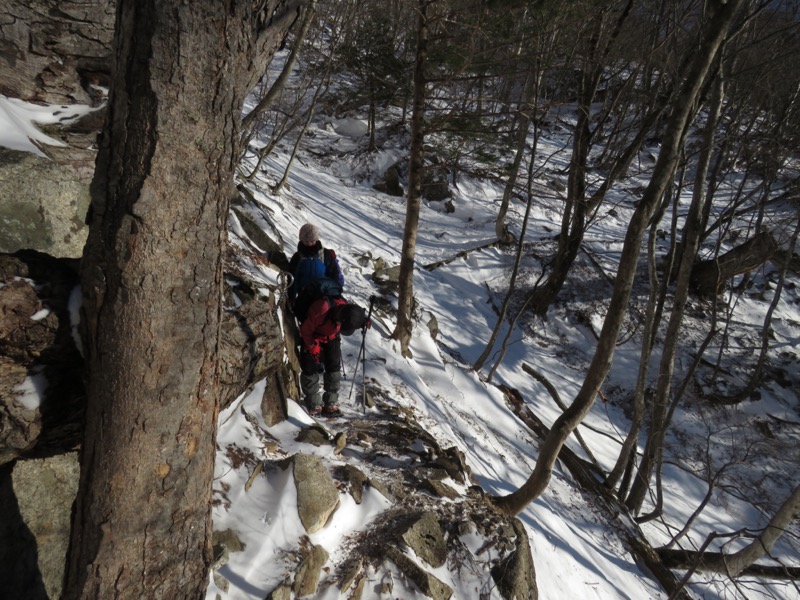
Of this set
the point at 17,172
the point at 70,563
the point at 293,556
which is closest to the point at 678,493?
the point at 293,556

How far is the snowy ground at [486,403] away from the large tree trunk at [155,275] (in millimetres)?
1055

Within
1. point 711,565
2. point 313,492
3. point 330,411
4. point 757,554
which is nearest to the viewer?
point 313,492

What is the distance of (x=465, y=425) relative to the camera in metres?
6.96

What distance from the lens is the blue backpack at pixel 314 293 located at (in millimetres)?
4598

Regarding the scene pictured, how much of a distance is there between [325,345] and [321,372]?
32 centimetres

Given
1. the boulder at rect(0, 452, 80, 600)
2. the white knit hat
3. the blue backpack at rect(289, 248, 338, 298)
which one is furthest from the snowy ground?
the white knit hat

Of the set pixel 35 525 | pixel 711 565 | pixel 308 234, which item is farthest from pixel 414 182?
pixel 711 565

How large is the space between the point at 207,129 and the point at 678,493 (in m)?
11.5

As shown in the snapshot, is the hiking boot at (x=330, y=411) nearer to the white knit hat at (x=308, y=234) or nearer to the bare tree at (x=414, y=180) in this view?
the white knit hat at (x=308, y=234)

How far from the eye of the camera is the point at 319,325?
181 inches

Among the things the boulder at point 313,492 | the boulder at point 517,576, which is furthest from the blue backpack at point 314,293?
the boulder at point 517,576

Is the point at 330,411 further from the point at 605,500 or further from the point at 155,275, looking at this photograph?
the point at 605,500

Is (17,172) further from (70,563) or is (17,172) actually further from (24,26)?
(70,563)

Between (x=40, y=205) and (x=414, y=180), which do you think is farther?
(x=414, y=180)
